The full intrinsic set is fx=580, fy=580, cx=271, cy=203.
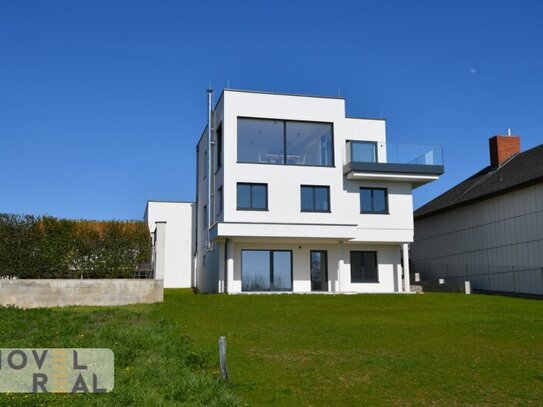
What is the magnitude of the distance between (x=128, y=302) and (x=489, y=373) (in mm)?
12947

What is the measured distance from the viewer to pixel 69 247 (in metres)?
19.8

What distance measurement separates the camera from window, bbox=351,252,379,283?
28.3 m

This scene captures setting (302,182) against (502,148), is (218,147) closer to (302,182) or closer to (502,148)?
(302,182)

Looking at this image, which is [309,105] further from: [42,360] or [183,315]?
[42,360]

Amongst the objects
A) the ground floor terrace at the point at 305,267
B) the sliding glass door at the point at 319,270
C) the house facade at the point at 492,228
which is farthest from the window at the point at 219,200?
the house facade at the point at 492,228

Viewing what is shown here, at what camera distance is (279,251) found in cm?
2700

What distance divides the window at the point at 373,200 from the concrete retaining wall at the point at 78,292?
12.1 metres

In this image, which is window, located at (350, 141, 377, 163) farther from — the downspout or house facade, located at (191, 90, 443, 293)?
the downspout

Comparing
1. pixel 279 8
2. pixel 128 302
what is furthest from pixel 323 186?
pixel 279 8

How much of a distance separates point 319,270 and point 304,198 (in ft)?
11.6

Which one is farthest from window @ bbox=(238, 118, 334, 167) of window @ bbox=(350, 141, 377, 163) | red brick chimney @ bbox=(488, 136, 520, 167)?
red brick chimney @ bbox=(488, 136, 520, 167)

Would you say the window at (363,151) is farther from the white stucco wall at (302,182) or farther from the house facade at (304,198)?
the white stucco wall at (302,182)

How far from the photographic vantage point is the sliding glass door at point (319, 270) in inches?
1075

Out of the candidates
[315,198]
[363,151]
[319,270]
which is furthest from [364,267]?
[363,151]
